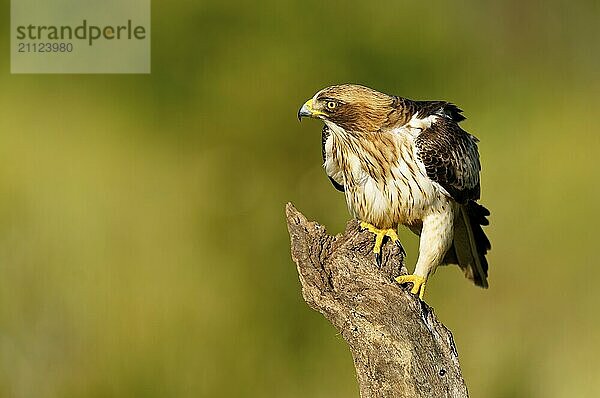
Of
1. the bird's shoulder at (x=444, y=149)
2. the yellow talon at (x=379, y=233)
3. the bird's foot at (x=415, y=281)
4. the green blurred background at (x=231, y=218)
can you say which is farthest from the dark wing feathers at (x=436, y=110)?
the green blurred background at (x=231, y=218)

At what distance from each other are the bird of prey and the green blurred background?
2.83 metres

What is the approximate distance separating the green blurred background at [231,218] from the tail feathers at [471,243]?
7.83 feet

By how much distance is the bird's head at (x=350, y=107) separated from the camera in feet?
11.8

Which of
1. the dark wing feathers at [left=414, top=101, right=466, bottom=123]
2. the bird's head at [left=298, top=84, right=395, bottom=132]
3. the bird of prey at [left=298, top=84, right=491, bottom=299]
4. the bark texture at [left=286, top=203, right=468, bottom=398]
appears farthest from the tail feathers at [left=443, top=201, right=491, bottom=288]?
the bark texture at [left=286, top=203, right=468, bottom=398]

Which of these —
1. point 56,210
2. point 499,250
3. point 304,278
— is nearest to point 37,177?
point 56,210

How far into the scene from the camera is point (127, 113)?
7.34 metres

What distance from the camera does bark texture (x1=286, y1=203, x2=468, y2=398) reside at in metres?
3.21

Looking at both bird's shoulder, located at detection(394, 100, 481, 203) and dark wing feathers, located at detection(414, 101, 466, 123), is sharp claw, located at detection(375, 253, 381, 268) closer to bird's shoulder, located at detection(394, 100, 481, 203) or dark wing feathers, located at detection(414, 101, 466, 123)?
bird's shoulder, located at detection(394, 100, 481, 203)

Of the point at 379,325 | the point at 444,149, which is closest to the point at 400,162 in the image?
the point at 444,149

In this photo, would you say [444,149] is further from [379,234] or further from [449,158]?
[379,234]

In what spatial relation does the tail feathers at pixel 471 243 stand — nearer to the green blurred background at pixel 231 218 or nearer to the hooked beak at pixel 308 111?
the hooked beak at pixel 308 111

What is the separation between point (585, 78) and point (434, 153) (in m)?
5.11

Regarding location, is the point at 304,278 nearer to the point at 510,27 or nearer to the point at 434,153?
the point at 434,153

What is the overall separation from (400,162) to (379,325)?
769 mm
